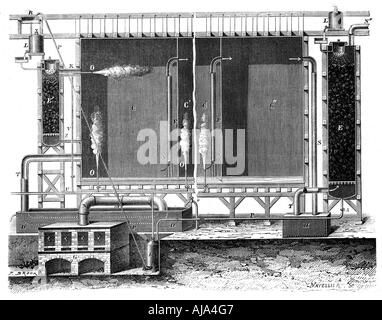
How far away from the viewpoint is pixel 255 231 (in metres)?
15.1

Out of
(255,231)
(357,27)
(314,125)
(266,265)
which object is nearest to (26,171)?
(255,231)

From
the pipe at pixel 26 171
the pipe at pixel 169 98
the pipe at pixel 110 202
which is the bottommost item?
the pipe at pixel 110 202

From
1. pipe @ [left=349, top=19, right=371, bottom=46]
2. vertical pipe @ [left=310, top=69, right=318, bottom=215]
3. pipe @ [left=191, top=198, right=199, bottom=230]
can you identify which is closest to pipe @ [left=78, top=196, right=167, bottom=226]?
pipe @ [left=191, top=198, right=199, bottom=230]

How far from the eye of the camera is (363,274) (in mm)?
14477

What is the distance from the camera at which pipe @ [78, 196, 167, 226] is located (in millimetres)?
14469

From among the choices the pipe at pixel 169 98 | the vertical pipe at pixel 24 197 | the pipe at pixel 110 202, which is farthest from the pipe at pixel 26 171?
the pipe at pixel 169 98

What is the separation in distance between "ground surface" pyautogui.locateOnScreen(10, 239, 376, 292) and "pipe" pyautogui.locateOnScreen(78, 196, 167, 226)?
633 mm

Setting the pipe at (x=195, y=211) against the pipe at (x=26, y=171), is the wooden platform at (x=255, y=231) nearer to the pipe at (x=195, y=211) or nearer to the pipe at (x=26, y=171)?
the pipe at (x=195, y=211)

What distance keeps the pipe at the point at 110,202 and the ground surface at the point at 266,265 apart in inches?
24.9

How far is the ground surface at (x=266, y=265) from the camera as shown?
566 inches

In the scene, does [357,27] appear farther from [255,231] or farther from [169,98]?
[255,231]

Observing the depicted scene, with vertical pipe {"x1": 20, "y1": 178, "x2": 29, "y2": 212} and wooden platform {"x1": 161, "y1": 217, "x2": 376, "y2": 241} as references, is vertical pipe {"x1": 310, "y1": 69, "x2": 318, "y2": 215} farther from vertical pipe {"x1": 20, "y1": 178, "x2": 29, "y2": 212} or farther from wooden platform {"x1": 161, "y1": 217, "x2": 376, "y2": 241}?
vertical pipe {"x1": 20, "y1": 178, "x2": 29, "y2": 212}

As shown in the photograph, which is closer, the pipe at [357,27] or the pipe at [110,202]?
the pipe at [110,202]
